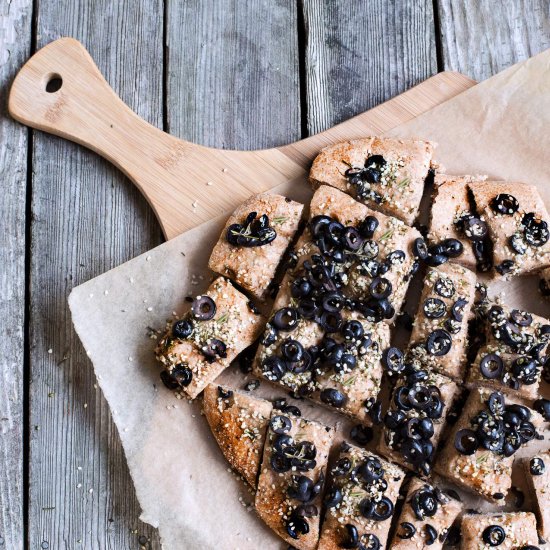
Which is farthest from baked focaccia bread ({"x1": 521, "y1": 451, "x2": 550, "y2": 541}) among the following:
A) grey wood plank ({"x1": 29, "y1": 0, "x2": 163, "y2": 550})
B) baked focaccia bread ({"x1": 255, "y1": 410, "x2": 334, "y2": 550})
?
grey wood plank ({"x1": 29, "y1": 0, "x2": 163, "y2": 550})

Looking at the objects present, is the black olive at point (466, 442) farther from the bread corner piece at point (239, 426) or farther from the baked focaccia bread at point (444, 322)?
the bread corner piece at point (239, 426)

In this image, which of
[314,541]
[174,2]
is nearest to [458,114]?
[174,2]

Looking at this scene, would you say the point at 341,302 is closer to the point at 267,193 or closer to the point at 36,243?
the point at 267,193

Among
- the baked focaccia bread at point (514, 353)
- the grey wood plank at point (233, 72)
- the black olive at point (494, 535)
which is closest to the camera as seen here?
the black olive at point (494, 535)

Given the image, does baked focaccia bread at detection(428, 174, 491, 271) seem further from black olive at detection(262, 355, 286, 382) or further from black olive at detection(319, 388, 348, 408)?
black olive at detection(262, 355, 286, 382)

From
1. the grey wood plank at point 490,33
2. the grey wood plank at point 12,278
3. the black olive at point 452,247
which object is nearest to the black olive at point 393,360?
the black olive at point 452,247
